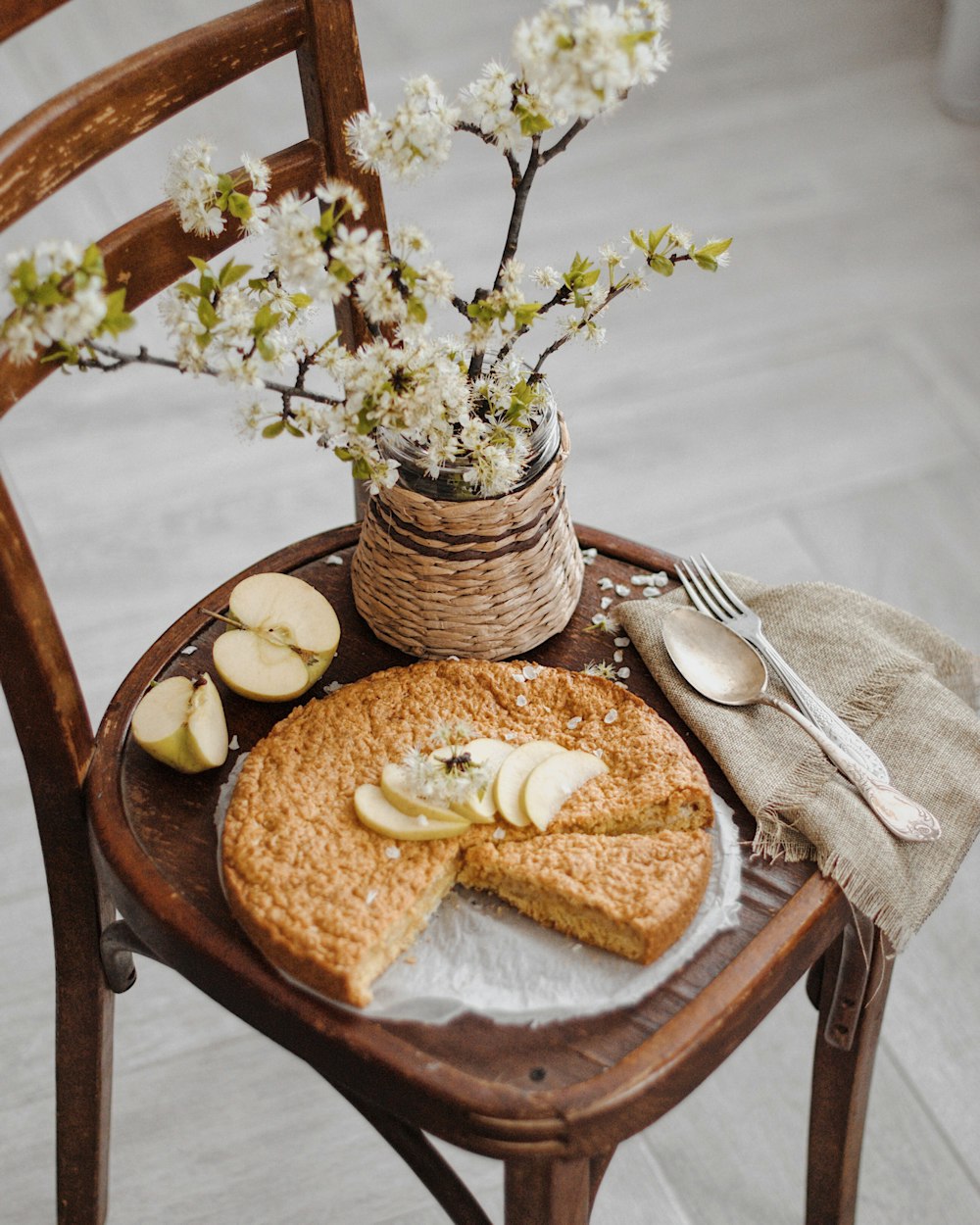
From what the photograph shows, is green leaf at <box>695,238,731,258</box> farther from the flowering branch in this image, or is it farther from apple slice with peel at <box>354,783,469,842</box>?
apple slice with peel at <box>354,783,469,842</box>

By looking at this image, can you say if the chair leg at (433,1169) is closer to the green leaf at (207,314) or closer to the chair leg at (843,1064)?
the chair leg at (843,1064)

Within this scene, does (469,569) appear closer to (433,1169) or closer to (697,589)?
(697,589)

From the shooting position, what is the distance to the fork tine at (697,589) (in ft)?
3.50

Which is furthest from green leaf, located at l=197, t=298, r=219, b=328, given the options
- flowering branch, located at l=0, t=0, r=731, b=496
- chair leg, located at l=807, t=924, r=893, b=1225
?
chair leg, located at l=807, t=924, r=893, b=1225

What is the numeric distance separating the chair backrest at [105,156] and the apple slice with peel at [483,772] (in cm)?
27

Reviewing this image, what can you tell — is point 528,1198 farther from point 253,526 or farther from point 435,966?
point 253,526

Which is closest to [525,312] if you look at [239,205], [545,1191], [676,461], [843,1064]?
[239,205]

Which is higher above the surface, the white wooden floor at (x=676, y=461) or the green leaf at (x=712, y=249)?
the green leaf at (x=712, y=249)

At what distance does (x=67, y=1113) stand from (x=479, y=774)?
0.55 meters

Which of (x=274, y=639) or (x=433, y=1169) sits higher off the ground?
(x=274, y=639)

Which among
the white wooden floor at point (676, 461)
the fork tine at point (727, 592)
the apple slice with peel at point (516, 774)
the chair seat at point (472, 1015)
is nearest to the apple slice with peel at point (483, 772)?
the apple slice with peel at point (516, 774)

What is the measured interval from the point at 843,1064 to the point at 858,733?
0.30 metres

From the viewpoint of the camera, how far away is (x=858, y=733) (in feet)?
3.25

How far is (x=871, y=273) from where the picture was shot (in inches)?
97.8
